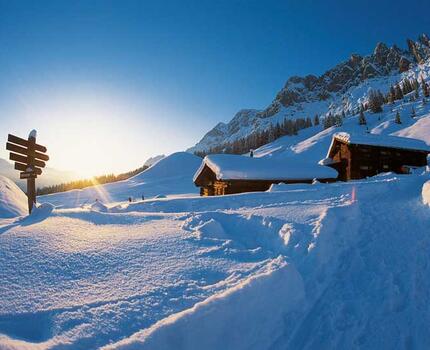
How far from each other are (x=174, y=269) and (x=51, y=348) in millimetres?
1889

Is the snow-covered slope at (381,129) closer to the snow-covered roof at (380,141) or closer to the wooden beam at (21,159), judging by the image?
the snow-covered roof at (380,141)

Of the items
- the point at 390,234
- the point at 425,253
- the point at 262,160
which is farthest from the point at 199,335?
the point at 262,160

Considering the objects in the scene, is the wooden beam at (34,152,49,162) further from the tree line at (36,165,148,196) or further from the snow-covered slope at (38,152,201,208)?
the tree line at (36,165,148,196)

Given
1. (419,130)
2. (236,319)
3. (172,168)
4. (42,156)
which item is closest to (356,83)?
(419,130)

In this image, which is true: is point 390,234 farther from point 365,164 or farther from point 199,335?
point 365,164

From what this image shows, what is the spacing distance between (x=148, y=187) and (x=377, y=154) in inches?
1413

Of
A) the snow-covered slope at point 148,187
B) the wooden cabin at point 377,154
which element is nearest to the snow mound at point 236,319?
the wooden cabin at point 377,154

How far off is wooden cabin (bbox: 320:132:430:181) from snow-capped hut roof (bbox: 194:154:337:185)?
167 cm

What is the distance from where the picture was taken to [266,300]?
370 centimetres

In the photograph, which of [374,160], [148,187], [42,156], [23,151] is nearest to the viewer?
[23,151]

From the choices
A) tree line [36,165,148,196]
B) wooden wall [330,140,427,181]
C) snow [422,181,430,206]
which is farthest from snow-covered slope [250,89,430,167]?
tree line [36,165,148,196]

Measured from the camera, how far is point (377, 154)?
2147 centimetres

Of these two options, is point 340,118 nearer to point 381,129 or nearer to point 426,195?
point 381,129

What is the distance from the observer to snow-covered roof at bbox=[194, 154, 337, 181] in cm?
1797
